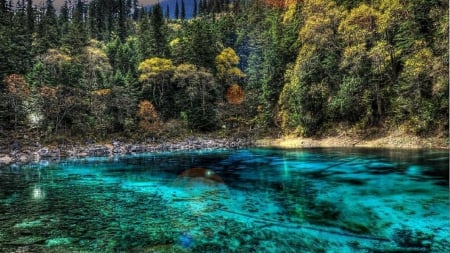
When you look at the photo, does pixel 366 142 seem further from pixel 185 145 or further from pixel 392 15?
pixel 185 145

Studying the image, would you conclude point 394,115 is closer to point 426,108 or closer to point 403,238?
point 426,108

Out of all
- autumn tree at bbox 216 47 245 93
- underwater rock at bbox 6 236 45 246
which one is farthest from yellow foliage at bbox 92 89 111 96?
underwater rock at bbox 6 236 45 246

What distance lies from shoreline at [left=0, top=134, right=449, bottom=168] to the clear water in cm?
1134

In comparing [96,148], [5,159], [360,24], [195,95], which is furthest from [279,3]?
[5,159]

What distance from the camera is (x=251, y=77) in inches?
2458

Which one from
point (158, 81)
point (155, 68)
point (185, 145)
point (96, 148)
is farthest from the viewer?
point (158, 81)

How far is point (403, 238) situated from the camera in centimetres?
848

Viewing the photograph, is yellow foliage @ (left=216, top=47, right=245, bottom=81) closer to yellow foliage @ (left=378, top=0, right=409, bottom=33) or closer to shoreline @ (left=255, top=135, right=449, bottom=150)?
shoreline @ (left=255, top=135, right=449, bottom=150)

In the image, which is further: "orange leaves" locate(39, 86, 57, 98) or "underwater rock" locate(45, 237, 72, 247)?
"orange leaves" locate(39, 86, 57, 98)

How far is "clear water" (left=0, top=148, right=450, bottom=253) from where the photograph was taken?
835cm

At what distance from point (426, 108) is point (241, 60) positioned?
142ft

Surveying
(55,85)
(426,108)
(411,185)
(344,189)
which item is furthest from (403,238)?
(55,85)

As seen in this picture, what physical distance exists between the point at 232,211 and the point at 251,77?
52.2m

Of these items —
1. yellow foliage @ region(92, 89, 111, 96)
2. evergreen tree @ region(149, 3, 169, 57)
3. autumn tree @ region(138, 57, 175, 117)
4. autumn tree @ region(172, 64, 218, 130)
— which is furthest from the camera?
evergreen tree @ region(149, 3, 169, 57)
